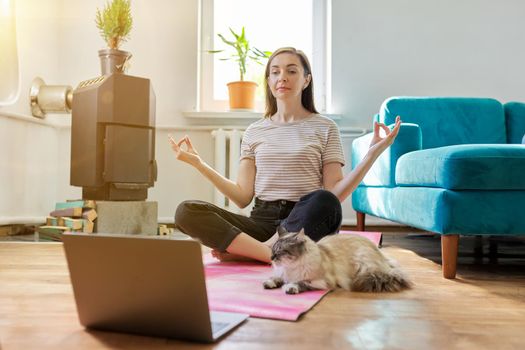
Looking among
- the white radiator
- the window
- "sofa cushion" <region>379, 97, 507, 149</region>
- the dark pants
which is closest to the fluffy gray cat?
the dark pants

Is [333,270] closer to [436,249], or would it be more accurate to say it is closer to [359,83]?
[436,249]

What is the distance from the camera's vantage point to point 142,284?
34.0 inches

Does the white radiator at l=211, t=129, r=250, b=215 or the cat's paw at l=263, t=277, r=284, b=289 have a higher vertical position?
the white radiator at l=211, t=129, r=250, b=215

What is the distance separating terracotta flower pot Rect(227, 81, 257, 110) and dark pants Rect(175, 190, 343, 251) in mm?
1579

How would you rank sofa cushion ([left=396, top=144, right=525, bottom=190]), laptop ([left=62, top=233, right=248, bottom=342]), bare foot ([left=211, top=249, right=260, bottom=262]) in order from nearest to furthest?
laptop ([left=62, top=233, right=248, bottom=342]), sofa cushion ([left=396, top=144, right=525, bottom=190]), bare foot ([left=211, top=249, right=260, bottom=262])

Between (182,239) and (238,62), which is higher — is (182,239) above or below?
below

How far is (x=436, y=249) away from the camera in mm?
2422

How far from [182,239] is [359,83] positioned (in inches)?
108

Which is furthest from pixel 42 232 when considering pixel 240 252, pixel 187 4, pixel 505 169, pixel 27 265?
pixel 505 169

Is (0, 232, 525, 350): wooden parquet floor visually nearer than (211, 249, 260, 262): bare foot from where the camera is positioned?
Yes

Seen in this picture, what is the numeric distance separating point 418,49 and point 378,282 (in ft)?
7.75

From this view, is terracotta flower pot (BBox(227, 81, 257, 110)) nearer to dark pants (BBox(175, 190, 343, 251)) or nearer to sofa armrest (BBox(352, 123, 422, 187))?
sofa armrest (BBox(352, 123, 422, 187))

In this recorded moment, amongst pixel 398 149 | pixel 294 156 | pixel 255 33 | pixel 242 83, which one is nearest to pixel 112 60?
pixel 242 83

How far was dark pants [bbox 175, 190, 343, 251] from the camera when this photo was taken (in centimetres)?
165
